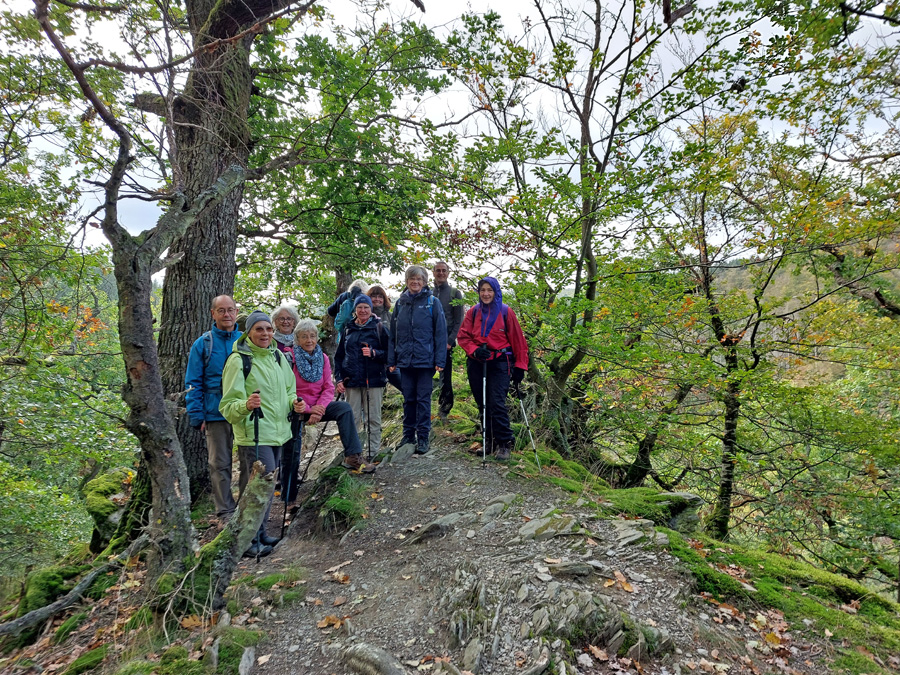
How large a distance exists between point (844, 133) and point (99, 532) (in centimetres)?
1422

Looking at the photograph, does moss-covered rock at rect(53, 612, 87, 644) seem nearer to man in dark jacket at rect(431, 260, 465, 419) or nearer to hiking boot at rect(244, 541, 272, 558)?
hiking boot at rect(244, 541, 272, 558)

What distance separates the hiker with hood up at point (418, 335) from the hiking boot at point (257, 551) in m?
2.50

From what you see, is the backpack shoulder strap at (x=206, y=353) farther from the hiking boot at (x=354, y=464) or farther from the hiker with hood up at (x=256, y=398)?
the hiking boot at (x=354, y=464)

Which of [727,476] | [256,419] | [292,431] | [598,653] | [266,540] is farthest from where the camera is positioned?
[727,476]

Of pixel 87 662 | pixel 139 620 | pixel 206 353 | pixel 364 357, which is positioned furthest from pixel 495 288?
pixel 87 662

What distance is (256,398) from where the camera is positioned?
3.91 m

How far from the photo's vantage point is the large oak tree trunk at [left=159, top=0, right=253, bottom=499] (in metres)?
5.32

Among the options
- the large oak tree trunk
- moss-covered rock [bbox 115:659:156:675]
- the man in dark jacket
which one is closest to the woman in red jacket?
the man in dark jacket

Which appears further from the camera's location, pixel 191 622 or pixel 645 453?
pixel 645 453

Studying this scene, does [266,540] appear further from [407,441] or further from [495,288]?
[495,288]

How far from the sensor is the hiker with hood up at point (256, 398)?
3961 millimetres

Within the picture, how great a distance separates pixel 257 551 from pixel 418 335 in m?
2.97

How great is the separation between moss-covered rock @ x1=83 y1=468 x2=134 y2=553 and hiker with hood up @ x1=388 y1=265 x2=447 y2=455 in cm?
379

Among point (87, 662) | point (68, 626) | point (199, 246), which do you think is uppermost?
point (199, 246)
